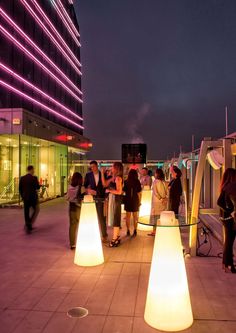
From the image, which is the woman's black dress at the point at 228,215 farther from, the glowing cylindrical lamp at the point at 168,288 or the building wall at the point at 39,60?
the building wall at the point at 39,60

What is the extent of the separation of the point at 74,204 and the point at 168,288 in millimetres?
3914

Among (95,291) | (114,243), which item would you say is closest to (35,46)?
(114,243)

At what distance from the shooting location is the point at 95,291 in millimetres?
4547

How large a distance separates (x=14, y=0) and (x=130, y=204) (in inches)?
722

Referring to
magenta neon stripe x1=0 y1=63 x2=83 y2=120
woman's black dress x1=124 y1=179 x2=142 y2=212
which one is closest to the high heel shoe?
woman's black dress x1=124 y1=179 x2=142 y2=212

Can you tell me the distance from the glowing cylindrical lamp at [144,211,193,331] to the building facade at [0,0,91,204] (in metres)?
11.8

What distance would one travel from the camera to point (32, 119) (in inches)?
603

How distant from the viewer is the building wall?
19.2 metres

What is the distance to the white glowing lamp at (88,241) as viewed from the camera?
5.70 m

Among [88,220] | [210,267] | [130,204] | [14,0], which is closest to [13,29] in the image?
[14,0]

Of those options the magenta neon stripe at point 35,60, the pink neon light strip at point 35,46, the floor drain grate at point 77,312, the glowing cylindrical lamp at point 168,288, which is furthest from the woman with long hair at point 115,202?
the pink neon light strip at point 35,46

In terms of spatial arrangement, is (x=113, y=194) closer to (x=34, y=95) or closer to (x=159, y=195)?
(x=159, y=195)

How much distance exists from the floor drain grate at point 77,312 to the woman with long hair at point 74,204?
303cm

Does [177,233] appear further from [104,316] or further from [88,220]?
[88,220]
